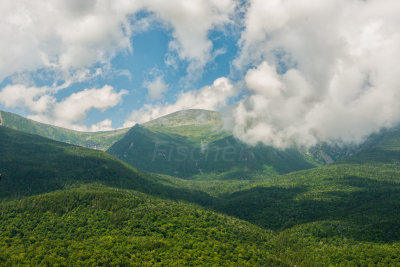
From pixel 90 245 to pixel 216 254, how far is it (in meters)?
94.2

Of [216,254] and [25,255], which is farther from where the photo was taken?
[216,254]

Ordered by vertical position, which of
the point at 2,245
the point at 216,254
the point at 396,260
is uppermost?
the point at 396,260

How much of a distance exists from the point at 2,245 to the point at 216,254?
160 m

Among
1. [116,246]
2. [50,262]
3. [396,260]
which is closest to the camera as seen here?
[50,262]

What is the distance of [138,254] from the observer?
18738 cm

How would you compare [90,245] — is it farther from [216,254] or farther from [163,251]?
[216,254]

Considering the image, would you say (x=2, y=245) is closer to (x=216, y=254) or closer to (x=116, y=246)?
(x=116, y=246)

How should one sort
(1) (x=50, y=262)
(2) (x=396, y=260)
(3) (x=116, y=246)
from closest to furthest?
1. (1) (x=50, y=262)
2. (2) (x=396, y=260)
3. (3) (x=116, y=246)

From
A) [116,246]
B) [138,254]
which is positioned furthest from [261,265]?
[116,246]

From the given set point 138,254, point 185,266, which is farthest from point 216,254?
point 138,254

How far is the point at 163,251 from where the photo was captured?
199m

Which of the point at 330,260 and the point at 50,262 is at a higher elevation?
the point at 330,260

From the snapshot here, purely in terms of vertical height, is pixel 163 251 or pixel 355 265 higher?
pixel 355 265

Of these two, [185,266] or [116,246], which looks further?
[116,246]
